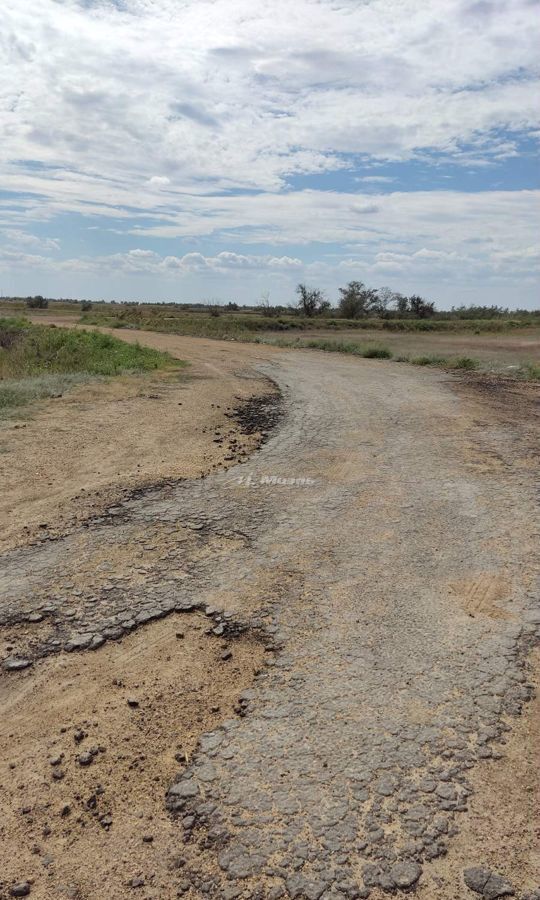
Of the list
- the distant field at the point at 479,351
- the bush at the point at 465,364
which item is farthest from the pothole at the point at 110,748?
the bush at the point at 465,364

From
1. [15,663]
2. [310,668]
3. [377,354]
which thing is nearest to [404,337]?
[377,354]

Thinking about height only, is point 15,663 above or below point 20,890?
above

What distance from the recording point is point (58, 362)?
1547 centimetres

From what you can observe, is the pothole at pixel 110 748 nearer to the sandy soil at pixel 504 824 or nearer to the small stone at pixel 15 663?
the small stone at pixel 15 663

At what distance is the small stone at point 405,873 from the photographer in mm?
2195

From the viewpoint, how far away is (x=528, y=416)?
10336 millimetres

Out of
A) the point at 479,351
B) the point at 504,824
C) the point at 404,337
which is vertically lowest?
the point at 504,824

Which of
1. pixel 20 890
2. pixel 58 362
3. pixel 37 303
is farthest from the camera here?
pixel 37 303

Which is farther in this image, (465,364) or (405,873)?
(465,364)

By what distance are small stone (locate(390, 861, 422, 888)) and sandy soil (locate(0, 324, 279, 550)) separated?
3.58 m

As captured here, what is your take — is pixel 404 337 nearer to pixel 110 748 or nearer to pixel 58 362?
pixel 58 362

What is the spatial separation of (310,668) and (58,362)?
13581 mm

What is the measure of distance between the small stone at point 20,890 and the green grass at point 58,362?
8541 mm

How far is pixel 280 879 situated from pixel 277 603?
1.86m
